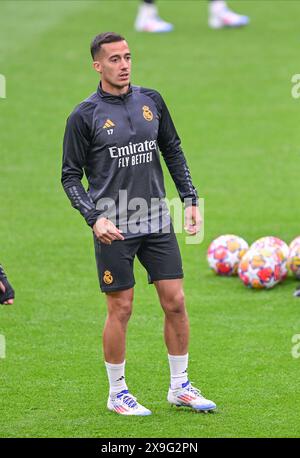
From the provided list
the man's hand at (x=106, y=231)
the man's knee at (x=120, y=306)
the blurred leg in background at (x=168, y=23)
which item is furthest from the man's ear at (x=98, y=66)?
the blurred leg in background at (x=168, y=23)

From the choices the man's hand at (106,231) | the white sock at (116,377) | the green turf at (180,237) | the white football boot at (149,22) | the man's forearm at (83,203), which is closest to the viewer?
the man's hand at (106,231)

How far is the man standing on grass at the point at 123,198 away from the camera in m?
7.57

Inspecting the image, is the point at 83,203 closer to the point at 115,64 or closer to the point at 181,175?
the point at 181,175

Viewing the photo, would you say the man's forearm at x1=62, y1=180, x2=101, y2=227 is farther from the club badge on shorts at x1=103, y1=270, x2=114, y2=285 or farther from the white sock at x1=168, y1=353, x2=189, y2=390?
the white sock at x1=168, y1=353, x2=189, y2=390

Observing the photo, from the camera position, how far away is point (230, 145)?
1636cm

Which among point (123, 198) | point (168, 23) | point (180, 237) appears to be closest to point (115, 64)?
point (123, 198)

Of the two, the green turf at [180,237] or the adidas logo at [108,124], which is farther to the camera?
the green turf at [180,237]

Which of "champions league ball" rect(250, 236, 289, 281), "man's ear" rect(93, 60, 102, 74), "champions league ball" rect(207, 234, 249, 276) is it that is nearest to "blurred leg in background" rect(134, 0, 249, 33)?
"champions league ball" rect(207, 234, 249, 276)

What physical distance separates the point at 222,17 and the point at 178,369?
49.1ft

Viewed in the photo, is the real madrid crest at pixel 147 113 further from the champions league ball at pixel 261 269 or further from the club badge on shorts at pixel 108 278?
the champions league ball at pixel 261 269

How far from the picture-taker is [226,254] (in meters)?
11.1

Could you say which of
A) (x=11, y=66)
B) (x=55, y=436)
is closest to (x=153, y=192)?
(x=55, y=436)

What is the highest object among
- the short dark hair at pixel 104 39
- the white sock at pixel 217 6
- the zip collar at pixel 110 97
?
the white sock at pixel 217 6

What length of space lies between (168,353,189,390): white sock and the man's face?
189 centimetres
